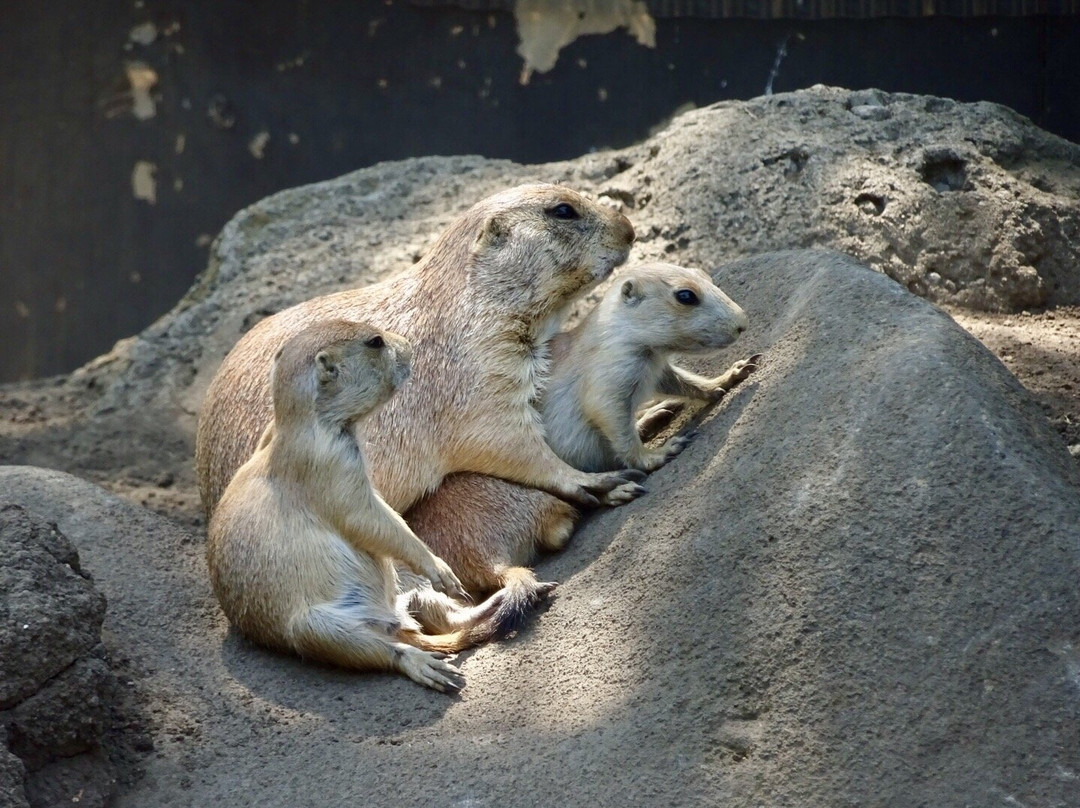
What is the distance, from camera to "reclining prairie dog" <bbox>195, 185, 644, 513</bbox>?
15.9 ft

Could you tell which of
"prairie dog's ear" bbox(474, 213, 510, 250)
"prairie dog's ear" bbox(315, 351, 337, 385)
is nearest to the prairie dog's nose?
"prairie dog's ear" bbox(474, 213, 510, 250)

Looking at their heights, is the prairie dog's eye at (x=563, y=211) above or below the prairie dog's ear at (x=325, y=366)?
above

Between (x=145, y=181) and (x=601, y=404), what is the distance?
5.57 metres

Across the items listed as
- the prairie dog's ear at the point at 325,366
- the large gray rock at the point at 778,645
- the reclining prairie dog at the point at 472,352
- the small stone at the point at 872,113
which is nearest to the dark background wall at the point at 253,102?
the small stone at the point at 872,113

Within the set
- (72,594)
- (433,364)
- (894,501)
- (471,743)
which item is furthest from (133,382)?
(894,501)

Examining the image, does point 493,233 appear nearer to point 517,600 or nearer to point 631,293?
point 631,293

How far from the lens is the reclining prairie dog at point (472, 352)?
4840 millimetres

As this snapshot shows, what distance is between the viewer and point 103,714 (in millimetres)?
3676

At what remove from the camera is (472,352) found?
4.98m

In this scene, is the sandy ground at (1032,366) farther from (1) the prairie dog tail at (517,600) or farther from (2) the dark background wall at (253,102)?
(2) the dark background wall at (253,102)

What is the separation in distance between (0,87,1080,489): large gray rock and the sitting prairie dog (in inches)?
89.9


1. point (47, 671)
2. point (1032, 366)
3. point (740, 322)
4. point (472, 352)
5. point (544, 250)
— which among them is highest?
point (544, 250)

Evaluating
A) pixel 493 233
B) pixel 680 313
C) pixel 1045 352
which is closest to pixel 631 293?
pixel 680 313

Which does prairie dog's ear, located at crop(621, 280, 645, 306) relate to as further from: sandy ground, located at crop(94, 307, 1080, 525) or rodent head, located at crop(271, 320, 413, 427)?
sandy ground, located at crop(94, 307, 1080, 525)
